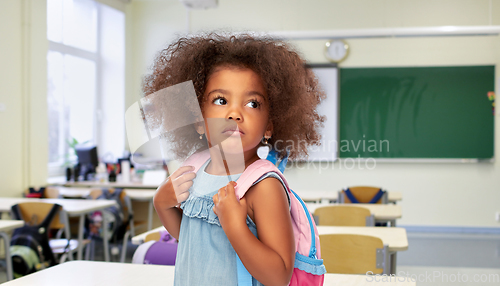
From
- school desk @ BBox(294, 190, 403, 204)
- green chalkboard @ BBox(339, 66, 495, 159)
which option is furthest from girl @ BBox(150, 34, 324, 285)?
green chalkboard @ BBox(339, 66, 495, 159)

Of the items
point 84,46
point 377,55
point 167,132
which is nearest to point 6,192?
point 84,46

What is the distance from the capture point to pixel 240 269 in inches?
27.1

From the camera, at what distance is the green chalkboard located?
568cm

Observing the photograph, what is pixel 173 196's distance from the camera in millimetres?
783

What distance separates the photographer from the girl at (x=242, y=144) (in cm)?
64

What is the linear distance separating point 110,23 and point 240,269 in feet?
20.8

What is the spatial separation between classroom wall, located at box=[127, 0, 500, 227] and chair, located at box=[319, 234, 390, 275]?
4117 millimetres

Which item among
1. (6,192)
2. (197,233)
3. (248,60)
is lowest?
(6,192)

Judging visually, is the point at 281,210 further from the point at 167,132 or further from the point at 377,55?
the point at 377,55

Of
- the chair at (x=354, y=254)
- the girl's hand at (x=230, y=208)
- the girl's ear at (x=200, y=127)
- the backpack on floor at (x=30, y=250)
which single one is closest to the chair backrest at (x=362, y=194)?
the chair at (x=354, y=254)

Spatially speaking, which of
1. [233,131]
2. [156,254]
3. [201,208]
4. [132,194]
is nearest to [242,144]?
[233,131]

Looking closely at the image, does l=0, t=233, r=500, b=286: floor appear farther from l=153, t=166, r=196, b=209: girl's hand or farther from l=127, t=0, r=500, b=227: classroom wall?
l=153, t=166, r=196, b=209: girl's hand

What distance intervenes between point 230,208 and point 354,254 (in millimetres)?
1474

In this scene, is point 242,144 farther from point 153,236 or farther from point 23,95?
point 23,95
